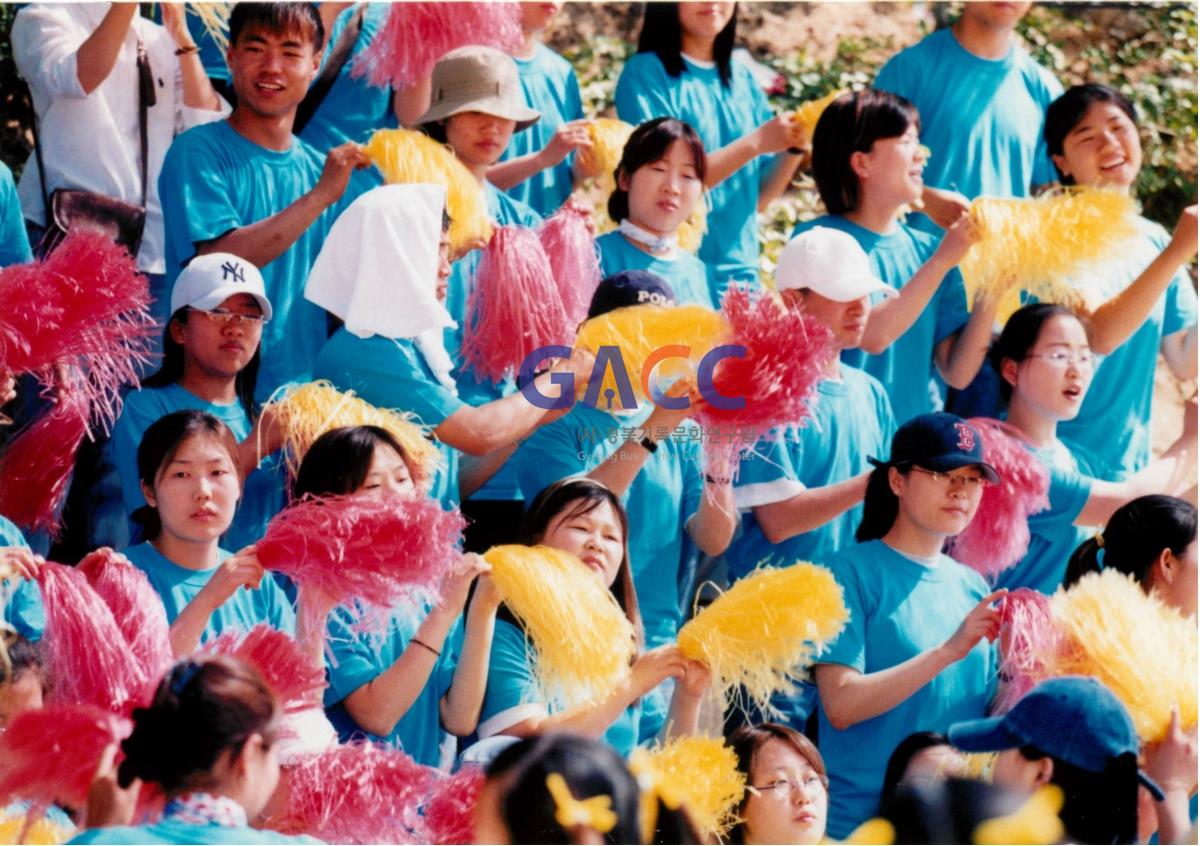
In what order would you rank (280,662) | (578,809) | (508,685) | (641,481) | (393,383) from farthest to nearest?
(641,481) < (393,383) < (508,685) < (280,662) < (578,809)

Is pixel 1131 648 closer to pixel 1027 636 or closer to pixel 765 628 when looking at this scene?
pixel 1027 636

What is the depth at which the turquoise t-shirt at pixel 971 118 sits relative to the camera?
7.34 meters

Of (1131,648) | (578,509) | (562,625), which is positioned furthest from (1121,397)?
(562,625)

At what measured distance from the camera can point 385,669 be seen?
15.9 feet

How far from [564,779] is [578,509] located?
1756mm

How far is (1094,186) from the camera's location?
23.0 ft

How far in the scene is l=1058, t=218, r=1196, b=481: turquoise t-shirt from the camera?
6801mm

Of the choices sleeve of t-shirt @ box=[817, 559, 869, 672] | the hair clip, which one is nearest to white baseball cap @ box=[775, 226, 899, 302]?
sleeve of t-shirt @ box=[817, 559, 869, 672]

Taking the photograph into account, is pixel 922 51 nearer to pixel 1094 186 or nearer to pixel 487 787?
pixel 1094 186

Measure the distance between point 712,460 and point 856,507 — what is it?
59cm

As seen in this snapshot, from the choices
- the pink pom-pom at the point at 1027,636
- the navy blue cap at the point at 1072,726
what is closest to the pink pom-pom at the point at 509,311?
the pink pom-pom at the point at 1027,636

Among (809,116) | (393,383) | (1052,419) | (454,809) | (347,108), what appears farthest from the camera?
(809,116)

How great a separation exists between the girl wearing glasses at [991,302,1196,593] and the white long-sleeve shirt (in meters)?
2.80

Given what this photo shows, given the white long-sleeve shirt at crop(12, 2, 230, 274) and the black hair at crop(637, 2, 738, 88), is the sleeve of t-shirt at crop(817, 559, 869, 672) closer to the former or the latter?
the white long-sleeve shirt at crop(12, 2, 230, 274)
